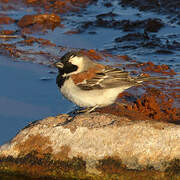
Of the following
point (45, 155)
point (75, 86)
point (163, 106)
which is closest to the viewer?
point (45, 155)

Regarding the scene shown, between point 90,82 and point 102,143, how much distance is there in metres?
1.37

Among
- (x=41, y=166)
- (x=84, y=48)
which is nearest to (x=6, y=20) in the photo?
(x=84, y=48)

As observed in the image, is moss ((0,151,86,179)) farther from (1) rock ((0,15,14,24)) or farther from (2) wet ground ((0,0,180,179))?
(1) rock ((0,15,14,24))

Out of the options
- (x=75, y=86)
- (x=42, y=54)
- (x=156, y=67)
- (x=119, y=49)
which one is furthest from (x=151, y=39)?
(x=75, y=86)

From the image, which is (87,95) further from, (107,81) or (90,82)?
(107,81)

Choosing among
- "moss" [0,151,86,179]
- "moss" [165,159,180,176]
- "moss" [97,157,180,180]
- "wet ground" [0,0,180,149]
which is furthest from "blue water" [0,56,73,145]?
"moss" [165,159,180,176]

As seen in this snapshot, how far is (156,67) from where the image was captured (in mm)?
10117

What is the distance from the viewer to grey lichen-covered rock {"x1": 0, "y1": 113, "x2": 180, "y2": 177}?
17.5 ft

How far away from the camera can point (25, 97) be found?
8.29 m

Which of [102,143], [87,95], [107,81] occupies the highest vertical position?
[107,81]

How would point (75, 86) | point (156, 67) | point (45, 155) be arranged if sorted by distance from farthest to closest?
point (156, 67)
point (75, 86)
point (45, 155)

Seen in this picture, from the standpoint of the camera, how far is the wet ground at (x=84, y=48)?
784 centimetres

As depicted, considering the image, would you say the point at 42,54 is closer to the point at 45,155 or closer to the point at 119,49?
the point at 119,49

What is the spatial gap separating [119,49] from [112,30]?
4.97 feet
